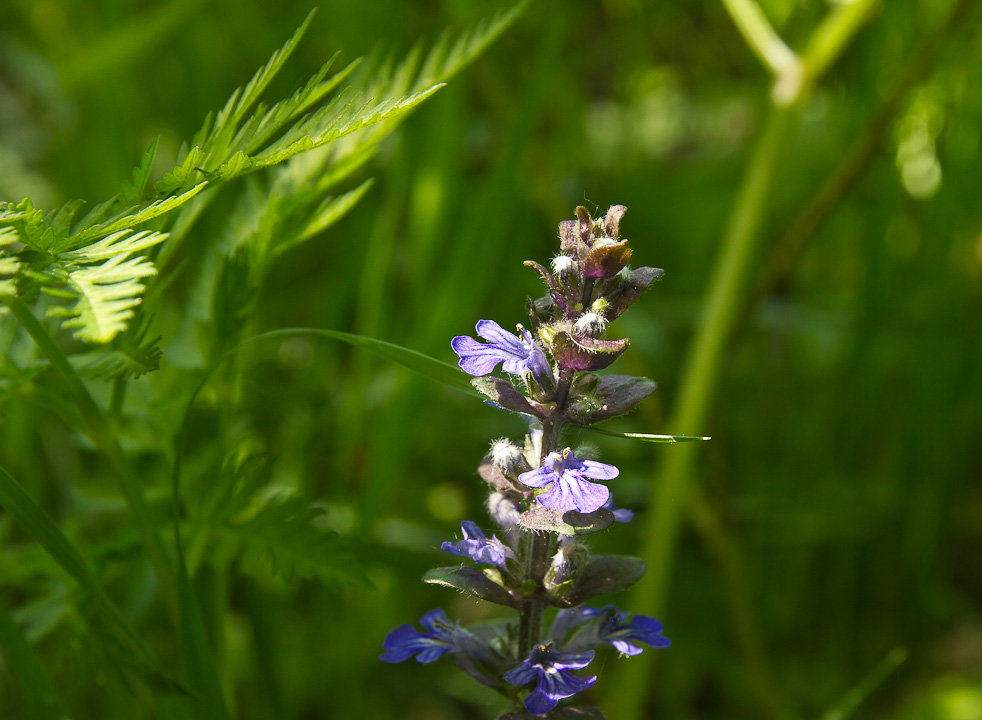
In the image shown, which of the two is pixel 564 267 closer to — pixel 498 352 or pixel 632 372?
pixel 498 352

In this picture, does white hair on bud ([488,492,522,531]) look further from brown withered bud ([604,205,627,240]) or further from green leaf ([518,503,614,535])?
brown withered bud ([604,205,627,240])

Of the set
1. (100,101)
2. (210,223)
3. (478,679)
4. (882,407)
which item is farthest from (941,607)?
(100,101)

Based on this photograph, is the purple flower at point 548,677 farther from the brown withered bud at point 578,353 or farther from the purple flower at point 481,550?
the brown withered bud at point 578,353

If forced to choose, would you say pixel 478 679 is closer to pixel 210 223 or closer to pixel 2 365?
pixel 2 365

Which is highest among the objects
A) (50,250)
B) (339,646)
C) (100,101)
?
(100,101)

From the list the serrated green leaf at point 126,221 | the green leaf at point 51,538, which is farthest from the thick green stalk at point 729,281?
the serrated green leaf at point 126,221

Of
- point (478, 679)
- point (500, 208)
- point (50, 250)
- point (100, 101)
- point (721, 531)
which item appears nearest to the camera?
point (50, 250)

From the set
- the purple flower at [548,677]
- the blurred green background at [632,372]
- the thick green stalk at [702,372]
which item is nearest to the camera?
the purple flower at [548,677]
